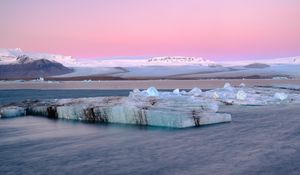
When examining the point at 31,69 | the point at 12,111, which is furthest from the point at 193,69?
the point at 12,111

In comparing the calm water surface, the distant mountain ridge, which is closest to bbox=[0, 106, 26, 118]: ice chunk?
the calm water surface

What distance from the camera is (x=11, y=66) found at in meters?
119

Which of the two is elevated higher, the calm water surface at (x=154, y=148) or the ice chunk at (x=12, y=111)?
the ice chunk at (x=12, y=111)

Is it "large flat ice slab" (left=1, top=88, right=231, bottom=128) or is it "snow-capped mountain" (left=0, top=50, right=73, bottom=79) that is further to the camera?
"snow-capped mountain" (left=0, top=50, right=73, bottom=79)

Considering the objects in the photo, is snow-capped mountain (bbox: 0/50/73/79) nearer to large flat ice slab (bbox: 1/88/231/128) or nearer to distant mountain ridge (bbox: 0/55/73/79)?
distant mountain ridge (bbox: 0/55/73/79)

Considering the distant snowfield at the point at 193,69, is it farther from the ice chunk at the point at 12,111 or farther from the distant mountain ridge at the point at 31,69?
the ice chunk at the point at 12,111

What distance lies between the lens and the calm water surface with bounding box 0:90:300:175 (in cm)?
778

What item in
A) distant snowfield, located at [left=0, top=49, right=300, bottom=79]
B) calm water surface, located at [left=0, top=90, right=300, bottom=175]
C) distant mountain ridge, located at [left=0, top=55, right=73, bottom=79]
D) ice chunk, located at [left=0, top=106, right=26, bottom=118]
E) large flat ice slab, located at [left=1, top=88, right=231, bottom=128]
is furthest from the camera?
distant mountain ridge, located at [left=0, top=55, right=73, bottom=79]

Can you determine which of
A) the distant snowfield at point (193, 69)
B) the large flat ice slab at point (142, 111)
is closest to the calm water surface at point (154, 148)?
the large flat ice slab at point (142, 111)

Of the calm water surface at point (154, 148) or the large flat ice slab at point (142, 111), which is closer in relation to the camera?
the calm water surface at point (154, 148)

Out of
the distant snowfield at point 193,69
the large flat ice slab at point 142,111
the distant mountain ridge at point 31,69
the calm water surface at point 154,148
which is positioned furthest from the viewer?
the distant mountain ridge at point 31,69

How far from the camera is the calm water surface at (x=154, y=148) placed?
778cm

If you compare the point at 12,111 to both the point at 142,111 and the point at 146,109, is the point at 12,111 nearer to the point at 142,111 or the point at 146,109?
the point at 142,111

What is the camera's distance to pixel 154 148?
31.3ft
